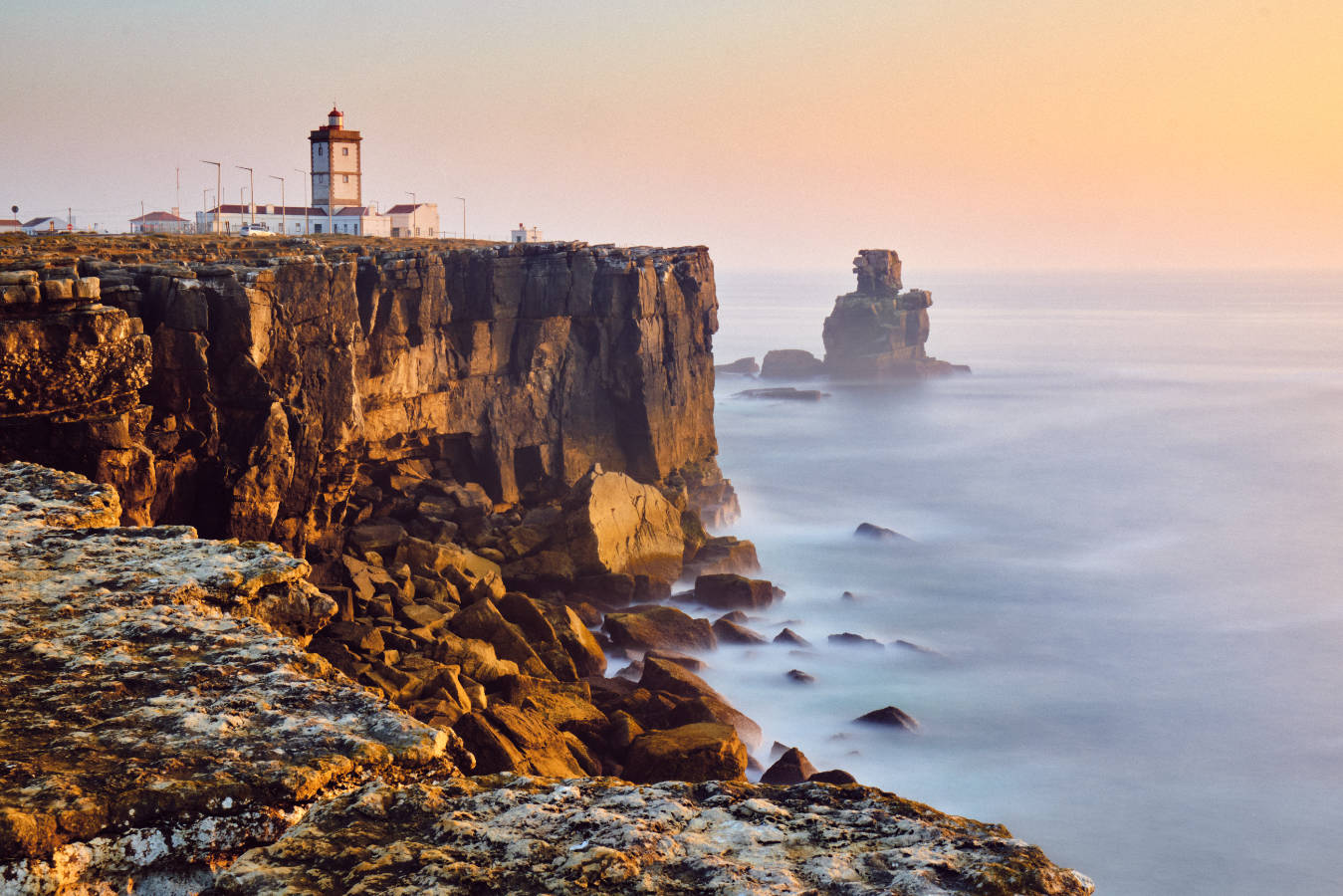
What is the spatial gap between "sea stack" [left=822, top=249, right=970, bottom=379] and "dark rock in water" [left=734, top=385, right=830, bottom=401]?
12.4m

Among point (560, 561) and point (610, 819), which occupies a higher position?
point (610, 819)

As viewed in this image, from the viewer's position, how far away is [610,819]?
18.6 feet

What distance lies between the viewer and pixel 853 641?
95.2 ft

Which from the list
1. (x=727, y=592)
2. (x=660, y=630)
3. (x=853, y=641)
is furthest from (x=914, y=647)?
(x=660, y=630)

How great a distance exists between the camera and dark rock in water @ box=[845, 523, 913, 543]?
40656 millimetres

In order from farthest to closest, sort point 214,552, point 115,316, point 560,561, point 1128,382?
point 1128,382 < point 560,561 < point 115,316 < point 214,552

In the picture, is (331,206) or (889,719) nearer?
(889,719)

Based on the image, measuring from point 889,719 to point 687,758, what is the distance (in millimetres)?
8240

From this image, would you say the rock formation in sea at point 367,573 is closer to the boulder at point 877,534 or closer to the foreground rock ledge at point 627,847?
the foreground rock ledge at point 627,847

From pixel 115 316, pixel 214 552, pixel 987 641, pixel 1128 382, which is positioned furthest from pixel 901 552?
pixel 1128 382

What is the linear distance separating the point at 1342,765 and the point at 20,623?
24749 mm

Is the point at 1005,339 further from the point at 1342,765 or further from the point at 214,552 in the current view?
the point at 214,552

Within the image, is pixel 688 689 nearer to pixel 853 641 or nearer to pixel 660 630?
pixel 660 630

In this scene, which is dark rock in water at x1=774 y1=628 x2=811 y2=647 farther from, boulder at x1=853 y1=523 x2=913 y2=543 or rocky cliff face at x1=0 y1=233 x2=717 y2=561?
boulder at x1=853 y1=523 x2=913 y2=543
